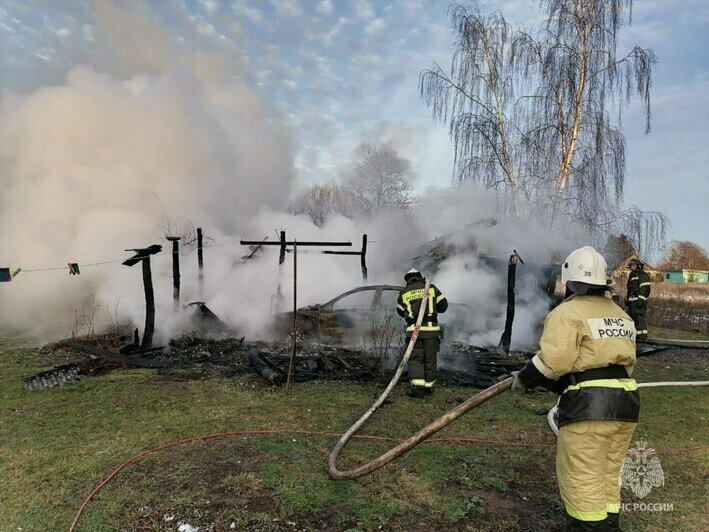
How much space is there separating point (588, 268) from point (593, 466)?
1.13 m

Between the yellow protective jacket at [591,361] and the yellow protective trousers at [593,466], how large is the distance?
79 millimetres

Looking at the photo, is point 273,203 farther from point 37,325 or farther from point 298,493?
point 298,493

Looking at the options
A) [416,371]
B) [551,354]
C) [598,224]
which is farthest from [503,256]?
[551,354]

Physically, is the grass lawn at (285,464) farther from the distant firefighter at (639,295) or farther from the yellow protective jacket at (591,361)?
the distant firefighter at (639,295)

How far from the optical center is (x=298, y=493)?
10.5 ft

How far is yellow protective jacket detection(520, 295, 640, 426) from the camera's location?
2473 mm

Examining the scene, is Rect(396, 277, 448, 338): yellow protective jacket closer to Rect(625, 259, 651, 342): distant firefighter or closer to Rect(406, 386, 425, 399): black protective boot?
Rect(406, 386, 425, 399): black protective boot

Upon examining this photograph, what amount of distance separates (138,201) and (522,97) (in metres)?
12.4

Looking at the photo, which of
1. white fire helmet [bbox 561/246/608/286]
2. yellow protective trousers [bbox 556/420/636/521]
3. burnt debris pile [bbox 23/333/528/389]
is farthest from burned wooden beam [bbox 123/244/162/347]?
yellow protective trousers [bbox 556/420/636/521]

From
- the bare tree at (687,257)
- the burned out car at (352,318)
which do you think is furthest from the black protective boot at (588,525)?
the bare tree at (687,257)

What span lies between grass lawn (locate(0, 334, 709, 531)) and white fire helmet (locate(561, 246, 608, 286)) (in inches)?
66.3

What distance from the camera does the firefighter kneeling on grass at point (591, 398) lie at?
246cm

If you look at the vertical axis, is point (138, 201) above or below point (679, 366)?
above

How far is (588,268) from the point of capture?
2.64 m
